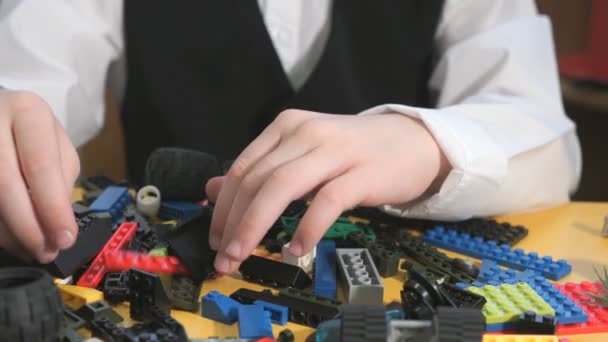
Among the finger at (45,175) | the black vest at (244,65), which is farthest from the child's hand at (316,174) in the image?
the black vest at (244,65)

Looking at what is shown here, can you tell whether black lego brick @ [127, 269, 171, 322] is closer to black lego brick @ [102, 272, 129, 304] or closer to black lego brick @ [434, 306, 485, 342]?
black lego brick @ [102, 272, 129, 304]

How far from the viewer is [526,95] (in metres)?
0.74

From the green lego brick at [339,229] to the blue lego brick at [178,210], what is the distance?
0.08m

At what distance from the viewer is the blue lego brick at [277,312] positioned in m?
0.42

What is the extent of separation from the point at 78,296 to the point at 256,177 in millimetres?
140

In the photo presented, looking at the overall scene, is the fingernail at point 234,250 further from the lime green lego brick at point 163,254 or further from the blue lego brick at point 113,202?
the blue lego brick at point 113,202

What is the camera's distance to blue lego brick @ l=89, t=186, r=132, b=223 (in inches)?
22.1

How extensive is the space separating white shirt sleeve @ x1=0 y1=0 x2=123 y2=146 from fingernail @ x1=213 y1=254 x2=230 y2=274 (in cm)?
34

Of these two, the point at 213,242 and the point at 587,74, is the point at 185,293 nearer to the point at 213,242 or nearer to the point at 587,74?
the point at 213,242

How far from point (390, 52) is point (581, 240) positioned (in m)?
0.36

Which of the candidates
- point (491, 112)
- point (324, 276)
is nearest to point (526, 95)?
point (491, 112)

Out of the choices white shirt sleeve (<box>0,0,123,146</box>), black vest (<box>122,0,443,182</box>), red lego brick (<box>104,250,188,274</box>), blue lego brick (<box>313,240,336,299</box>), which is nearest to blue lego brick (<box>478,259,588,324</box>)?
blue lego brick (<box>313,240,336,299</box>)

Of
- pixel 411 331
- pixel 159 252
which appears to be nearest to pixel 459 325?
pixel 411 331

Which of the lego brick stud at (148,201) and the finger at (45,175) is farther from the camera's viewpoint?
the lego brick stud at (148,201)
